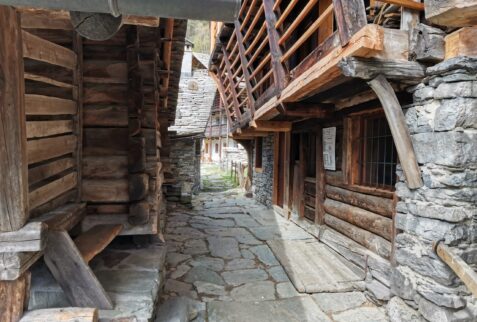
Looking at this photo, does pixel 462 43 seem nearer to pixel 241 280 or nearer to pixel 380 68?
pixel 380 68

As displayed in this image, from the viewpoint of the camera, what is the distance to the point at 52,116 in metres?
2.53

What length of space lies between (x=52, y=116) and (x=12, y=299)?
4.85ft

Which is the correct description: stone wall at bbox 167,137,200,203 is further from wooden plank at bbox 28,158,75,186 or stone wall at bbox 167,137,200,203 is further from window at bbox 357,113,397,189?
wooden plank at bbox 28,158,75,186

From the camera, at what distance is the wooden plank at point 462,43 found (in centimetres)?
229

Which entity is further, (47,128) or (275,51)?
(275,51)

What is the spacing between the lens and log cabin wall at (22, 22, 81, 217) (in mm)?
2037

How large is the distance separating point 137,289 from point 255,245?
3.11 metres

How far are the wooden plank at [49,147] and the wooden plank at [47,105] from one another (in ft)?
0.69

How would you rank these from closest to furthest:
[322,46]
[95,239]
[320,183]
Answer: [95,239] < [322,46] < [320,183]

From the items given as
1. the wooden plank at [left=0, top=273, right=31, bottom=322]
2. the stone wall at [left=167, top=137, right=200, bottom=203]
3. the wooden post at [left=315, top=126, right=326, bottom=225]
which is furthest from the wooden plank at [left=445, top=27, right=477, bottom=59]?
the stone wall at [left=167, top=137, right=200, bottom=203]

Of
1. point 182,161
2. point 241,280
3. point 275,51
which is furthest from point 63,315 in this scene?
point 182,161

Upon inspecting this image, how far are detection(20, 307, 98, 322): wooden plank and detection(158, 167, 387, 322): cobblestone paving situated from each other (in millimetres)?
1382

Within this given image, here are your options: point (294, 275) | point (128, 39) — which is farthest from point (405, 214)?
point (128, 39)

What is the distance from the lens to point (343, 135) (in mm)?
4488
